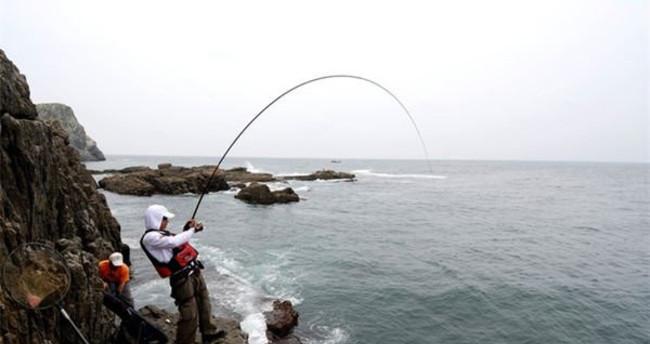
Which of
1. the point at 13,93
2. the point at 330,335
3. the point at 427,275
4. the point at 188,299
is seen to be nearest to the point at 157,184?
the point at 427,275

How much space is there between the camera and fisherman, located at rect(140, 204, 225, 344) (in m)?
5.55

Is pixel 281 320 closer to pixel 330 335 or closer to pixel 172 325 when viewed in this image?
pixel 330 335

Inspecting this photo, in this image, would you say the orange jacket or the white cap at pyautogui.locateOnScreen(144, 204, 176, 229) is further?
the orange jacket

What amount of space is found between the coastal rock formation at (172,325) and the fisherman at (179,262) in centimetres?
115

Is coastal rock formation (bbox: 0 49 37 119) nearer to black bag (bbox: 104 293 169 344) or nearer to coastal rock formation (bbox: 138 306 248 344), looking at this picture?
black bag (bbox: 104 293 169 344)

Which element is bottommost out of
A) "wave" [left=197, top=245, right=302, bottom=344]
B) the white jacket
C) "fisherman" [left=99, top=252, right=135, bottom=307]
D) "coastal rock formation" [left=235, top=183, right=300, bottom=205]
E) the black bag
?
"wave" [left=197, top=245, right=302, bottom=344]

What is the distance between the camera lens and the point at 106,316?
673 centimetres

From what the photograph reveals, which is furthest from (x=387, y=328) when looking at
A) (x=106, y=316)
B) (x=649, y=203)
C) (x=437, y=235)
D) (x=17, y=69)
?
(x=649, y=203)

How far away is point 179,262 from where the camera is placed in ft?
18.9

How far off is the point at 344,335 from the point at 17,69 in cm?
1043

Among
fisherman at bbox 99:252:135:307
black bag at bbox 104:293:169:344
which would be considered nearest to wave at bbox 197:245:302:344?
black bag at bbox 104:293:169:344

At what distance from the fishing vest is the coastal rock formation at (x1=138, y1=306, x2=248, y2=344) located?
2048 millimetres

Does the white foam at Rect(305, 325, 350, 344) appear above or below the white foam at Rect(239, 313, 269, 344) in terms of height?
below

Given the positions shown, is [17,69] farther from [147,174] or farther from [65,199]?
[147,174]
